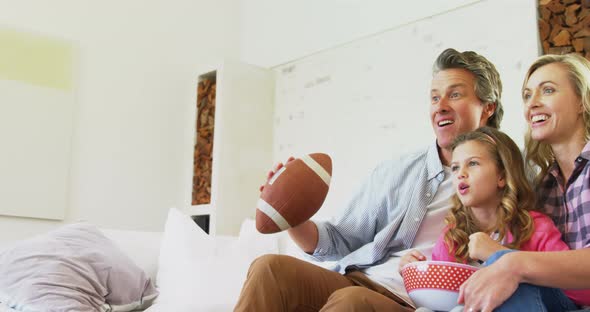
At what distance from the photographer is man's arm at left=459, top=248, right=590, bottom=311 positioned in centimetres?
121

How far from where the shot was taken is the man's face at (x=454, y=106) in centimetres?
194

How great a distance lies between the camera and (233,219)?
4.07 metres

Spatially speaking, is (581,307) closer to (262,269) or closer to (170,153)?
(262,269)

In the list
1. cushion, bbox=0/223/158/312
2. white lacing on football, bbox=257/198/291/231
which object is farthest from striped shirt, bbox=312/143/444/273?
cushion, bbox=0/223/158/312

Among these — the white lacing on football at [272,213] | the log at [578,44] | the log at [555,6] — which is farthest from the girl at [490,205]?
the log at [555,6]

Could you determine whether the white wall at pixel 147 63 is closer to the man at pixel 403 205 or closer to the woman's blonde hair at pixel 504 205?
the man at pixel 403 205

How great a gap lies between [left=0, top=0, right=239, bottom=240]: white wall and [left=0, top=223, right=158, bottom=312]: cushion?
56.7 inches

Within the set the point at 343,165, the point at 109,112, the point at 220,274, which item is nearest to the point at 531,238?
the point at 220,274

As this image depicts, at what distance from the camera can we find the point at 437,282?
1.38m

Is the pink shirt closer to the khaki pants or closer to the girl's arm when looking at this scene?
the girl's arm

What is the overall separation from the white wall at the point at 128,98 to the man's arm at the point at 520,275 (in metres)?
2.99

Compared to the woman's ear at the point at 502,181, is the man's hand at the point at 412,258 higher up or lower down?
lower down

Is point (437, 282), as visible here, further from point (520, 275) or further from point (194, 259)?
point (194, 259)

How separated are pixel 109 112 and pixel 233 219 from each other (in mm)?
991
